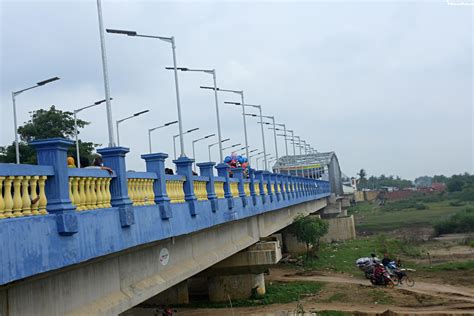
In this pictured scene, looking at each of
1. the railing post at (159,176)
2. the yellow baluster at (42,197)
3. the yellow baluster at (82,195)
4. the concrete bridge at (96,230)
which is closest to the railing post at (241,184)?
the concrete bridge at (96,230)

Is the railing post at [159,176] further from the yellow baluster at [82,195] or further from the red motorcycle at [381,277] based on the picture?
Result: the red motorcycle at [381,277]

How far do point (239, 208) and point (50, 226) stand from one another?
446 inches

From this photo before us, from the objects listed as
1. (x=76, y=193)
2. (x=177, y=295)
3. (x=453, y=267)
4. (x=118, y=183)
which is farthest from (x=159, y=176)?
(x=453, y=267)

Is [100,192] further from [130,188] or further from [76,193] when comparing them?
[130,188]

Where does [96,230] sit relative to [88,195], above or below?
below

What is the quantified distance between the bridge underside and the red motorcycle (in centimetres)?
1139

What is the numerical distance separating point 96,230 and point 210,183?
7020mm

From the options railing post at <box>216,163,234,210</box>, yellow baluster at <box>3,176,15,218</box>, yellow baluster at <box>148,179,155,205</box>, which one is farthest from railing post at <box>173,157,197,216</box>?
yellow baluster at <box>3,176,15,218</box>

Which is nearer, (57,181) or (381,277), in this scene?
(57,181)

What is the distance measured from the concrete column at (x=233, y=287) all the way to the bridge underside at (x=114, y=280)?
19.6 feet

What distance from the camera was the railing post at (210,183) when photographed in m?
14.6

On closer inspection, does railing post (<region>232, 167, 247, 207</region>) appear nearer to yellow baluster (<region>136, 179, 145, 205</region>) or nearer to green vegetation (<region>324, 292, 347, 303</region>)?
green vegetation (<region>324, 292, 347, 303</region>)

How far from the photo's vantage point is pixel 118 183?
8836 mm

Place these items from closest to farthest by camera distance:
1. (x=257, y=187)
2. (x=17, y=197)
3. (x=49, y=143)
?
(x=17, y=197) → (x=49, y=143) → (x=257, y=187)
